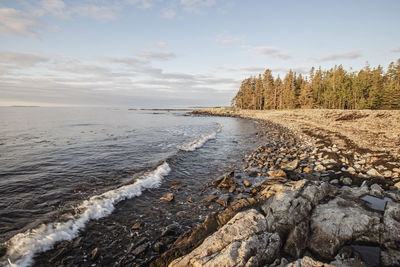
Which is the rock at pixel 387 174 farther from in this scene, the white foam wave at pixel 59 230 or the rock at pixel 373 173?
the white foam wave at pixel 59 230

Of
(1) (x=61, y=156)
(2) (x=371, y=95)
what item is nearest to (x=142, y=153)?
(1) (x=61, y=156)

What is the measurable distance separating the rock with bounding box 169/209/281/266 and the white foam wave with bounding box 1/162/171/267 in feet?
14.9

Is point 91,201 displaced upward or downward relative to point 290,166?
downward

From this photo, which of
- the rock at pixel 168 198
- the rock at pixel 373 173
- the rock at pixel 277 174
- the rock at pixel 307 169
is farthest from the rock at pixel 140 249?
the rock at pixel 373 173

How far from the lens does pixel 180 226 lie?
6559 millimetres

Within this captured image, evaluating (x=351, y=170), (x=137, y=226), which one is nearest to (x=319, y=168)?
(x=351, y=170)

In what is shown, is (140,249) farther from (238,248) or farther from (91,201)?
(91,201)

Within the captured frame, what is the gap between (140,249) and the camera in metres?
5.39

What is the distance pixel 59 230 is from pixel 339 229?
30.3 ft

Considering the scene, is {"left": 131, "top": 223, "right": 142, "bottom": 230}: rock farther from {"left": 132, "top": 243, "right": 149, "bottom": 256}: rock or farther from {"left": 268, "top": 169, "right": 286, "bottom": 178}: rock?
{"left": 268, "top": 169, "right": 286, "bottom": 178}: rock

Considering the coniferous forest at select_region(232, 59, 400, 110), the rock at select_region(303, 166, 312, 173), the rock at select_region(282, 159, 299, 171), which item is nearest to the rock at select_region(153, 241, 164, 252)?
the rock at select_region(282, 159, 299, 171)

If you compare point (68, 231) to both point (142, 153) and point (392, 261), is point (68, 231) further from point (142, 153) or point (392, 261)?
point (142, 153)

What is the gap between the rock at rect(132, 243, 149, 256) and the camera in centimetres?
528

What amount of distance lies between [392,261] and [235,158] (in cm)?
1163
